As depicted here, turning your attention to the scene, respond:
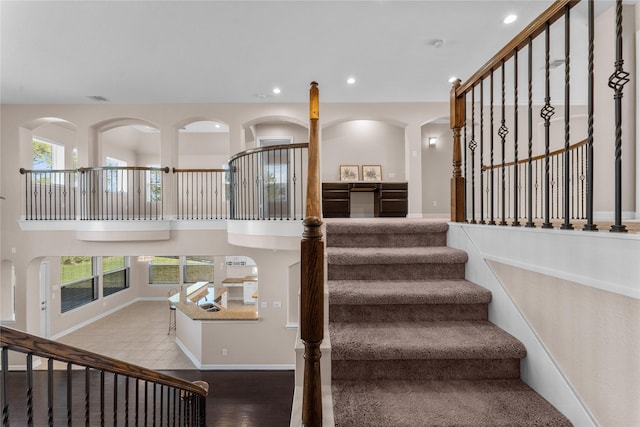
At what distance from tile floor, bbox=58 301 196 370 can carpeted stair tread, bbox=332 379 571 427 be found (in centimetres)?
586

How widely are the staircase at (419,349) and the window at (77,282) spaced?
896cm

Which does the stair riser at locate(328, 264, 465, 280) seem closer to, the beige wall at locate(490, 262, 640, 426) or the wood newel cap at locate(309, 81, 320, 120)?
the beige wall at locate(490, 262, 640, 426)

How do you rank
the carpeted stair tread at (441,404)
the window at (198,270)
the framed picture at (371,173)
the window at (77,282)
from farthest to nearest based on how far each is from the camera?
the window at (198,270) → the window at (77,282) → the framed picture at (371,173) → the carpeted stair tread at (441,404)

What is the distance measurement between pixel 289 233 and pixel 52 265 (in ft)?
23.1

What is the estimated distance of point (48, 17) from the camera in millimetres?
3576

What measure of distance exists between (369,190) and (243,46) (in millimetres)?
4300

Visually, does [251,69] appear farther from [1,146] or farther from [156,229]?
[1,146]

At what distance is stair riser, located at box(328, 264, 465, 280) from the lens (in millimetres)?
2268

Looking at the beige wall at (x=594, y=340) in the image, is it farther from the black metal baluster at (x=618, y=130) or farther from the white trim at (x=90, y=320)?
the white trim at (x=90, y=320)

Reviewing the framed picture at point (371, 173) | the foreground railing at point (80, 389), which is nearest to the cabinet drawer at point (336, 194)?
the framed picture at point (371, 173)

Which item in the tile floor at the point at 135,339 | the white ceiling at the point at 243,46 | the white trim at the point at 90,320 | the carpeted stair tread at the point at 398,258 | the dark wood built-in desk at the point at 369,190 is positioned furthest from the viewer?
the white trim at the point at 90,320

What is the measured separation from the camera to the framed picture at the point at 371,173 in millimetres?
7848

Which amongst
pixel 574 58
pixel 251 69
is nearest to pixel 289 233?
pixel 251 69

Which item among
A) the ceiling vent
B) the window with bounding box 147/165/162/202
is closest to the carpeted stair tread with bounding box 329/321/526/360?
the window with bounding box 147/165/162/202
